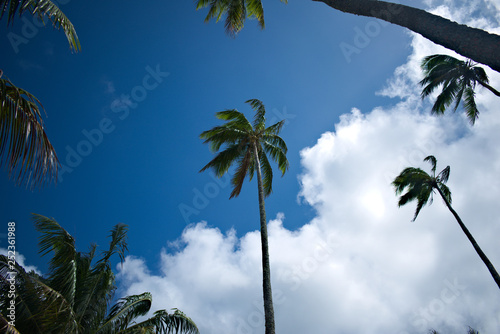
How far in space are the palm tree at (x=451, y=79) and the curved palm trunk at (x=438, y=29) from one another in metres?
16.6

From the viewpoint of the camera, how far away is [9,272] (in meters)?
6.98

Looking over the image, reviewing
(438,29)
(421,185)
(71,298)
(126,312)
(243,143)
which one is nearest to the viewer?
(438,29)

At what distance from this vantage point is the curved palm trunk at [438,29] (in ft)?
9.26

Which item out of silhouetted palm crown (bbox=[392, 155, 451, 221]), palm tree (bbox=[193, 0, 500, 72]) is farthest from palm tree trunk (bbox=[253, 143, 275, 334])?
silhouetted palm crown (bbox=[392, 155, 451, 221])

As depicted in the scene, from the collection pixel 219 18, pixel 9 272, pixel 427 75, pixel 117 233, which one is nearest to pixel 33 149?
pixel 9 272

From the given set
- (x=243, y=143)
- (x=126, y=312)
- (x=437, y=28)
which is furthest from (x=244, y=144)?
(x=437, y=28)

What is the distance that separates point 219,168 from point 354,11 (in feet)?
42.1

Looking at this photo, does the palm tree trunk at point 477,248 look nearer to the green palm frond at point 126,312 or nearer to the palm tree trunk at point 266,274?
the palm tree trunk at point 266,274

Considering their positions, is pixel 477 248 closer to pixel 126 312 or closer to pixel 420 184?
pixel 420 184

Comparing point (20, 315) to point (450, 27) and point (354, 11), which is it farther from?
point (450, 27)

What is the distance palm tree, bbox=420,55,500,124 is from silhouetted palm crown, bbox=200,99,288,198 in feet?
37.5

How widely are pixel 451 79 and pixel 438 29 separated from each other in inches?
720

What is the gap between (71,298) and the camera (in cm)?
852

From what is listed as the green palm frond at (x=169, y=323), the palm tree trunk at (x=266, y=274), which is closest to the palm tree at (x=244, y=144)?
the palm tree trunk at (x=266, y=274)
